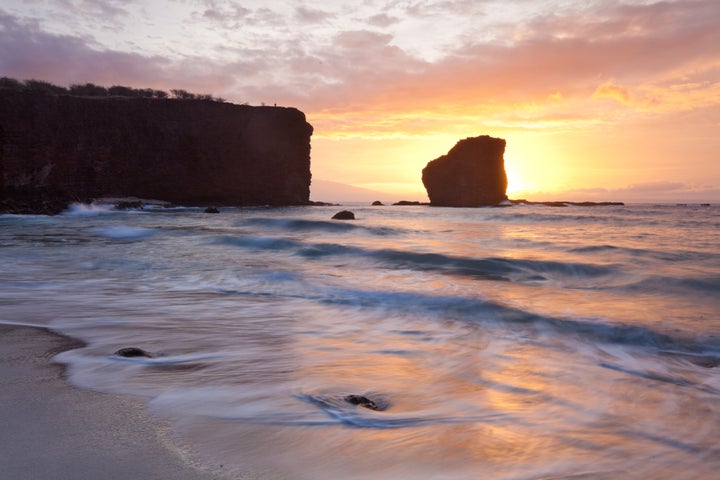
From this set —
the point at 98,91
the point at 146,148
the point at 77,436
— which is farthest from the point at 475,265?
the point at 98,91

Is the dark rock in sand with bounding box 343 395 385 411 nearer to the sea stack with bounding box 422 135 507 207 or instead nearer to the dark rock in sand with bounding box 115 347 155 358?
the dark rock in sand with bounding box 115 347 155 358

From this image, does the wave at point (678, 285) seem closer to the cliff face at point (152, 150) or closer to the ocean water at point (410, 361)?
the ocean water at point (410, 361)

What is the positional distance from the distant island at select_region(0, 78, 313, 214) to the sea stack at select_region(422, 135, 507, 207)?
108 feet

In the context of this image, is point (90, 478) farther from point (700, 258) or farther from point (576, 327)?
point (700, 258)

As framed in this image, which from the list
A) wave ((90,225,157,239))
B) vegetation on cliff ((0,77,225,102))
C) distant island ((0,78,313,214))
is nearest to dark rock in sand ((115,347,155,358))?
wave ((90,225,157,239))

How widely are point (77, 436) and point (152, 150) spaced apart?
48128 millimetres

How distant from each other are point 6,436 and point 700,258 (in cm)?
1110

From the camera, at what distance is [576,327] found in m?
4.78

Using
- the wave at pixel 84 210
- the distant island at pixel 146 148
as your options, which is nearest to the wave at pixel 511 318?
the wave at pixel 84 210

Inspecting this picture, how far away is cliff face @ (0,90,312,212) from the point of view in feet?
128

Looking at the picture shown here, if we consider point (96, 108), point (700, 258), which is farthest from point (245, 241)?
point (96, 108)

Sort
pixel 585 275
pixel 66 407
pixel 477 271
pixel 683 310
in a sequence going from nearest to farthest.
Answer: pixel 66 407
pixel 683 310
pixel 585 275
pixel 477 271

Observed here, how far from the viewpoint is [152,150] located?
45.7 meters

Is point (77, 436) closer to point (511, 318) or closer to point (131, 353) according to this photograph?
point (131, 353)
